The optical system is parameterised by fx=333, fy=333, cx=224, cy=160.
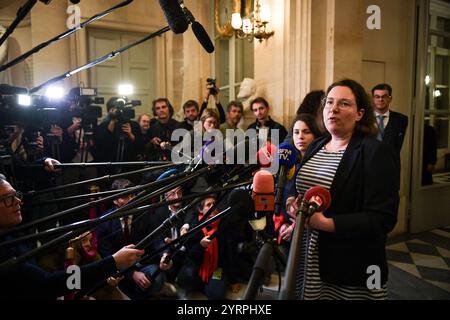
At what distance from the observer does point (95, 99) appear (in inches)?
102

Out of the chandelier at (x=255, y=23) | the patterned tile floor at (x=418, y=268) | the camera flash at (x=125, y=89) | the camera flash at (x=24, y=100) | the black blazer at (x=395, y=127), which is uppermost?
the chandelier at (x=255, y=23)

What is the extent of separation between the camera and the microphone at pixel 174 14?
107 centimetres

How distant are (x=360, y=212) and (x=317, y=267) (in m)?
0.25

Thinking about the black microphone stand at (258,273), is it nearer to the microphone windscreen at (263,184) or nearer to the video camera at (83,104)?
the microphone windscreen at (263,184)

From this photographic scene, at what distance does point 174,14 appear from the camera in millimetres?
1086

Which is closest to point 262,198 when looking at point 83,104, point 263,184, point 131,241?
point 263,184

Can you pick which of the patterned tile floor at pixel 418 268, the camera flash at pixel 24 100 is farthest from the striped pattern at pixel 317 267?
the camera flash at pixel 24 100

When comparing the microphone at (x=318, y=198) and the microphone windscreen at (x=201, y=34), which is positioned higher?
the microphone windscreen at (x=201, y=34)

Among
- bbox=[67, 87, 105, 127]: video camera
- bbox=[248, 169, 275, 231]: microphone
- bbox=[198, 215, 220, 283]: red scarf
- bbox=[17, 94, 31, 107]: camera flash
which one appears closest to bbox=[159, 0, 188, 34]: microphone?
bbox=[248, 169, 275, 231]: microphone

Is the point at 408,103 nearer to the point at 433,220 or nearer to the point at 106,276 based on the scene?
the point at 433,220

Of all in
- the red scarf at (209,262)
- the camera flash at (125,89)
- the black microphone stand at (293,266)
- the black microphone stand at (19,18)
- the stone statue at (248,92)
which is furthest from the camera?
the camera flash at (125,89)

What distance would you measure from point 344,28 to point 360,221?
2272 millimetres

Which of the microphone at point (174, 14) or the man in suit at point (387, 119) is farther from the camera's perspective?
the man in suit at point (387, 119)

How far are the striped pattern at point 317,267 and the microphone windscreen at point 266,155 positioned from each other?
0.17m
